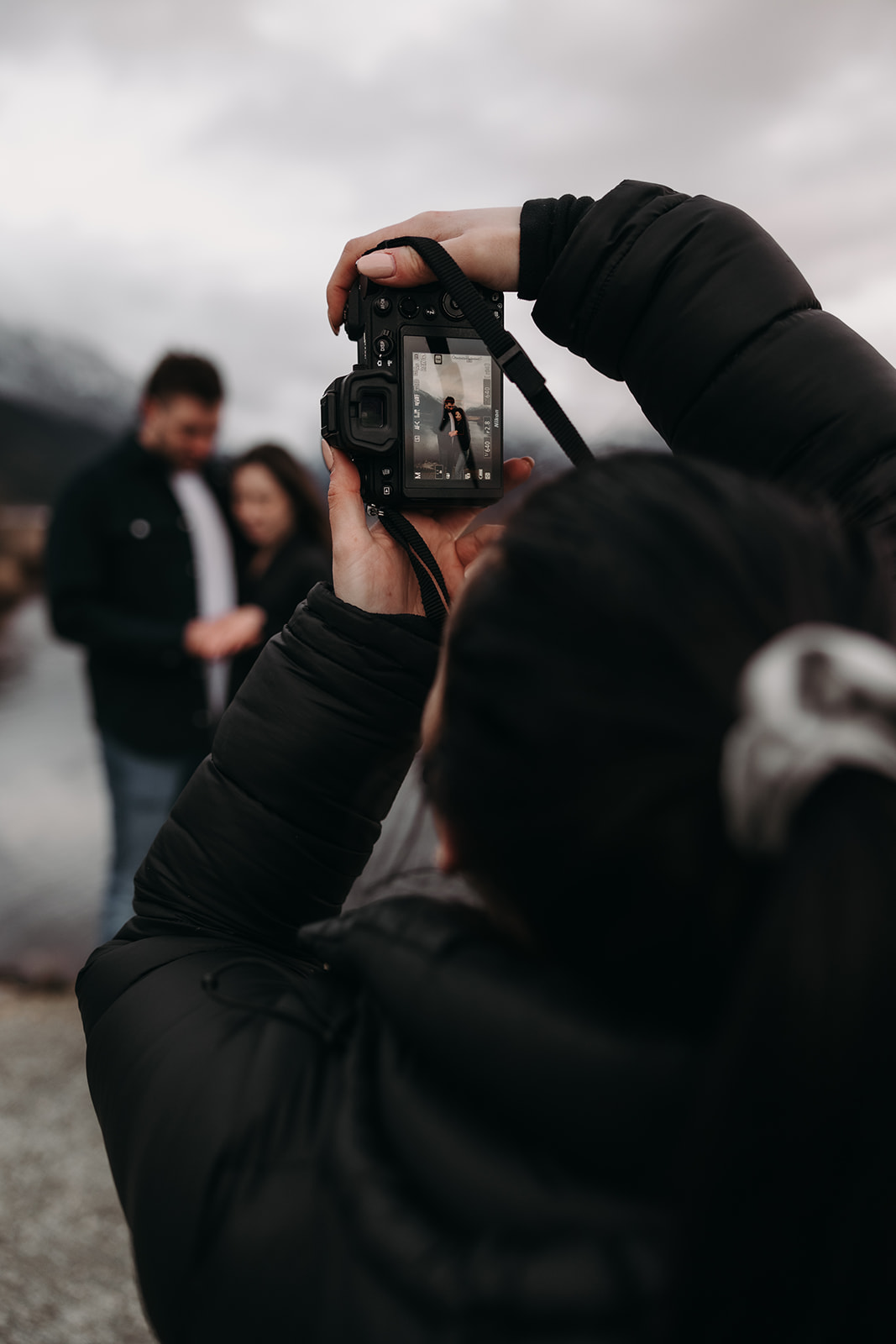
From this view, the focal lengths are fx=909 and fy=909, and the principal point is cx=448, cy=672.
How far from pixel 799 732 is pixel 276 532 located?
87.8 inches

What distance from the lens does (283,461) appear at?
2.54 metres

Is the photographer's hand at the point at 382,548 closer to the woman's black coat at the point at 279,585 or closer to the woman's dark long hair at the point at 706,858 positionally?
the woman's dark long hair at the point at 706,858

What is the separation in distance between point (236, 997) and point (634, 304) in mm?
618

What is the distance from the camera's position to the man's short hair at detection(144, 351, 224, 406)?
227 cm

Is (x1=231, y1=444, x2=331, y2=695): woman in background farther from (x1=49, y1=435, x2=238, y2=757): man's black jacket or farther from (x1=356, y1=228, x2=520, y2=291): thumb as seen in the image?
(x1=356, y1=228, x2=520, y2=291): thumb

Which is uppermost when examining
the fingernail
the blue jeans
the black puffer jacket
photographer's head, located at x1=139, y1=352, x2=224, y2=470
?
photographer's head, located at x1=139, y1=352, x2=224, y2=470

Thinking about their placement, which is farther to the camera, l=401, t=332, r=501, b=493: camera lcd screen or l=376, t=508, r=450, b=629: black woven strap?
l=401, t=332, r=501, b=493: camera lcd screen

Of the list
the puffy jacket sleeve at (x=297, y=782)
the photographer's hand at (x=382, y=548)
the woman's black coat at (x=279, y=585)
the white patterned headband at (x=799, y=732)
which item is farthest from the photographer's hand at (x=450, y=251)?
the woman's black coat at (x=279, y=585)

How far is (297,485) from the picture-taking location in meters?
2.51

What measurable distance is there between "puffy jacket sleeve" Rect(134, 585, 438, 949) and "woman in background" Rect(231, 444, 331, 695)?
1.51 m

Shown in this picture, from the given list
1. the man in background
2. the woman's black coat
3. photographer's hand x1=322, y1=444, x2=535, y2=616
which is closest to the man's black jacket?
the man in background

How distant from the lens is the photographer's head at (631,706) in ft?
1.27

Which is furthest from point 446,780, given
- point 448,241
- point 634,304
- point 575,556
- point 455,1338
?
point 448,241

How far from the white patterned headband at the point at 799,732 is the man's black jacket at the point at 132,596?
198 cm
